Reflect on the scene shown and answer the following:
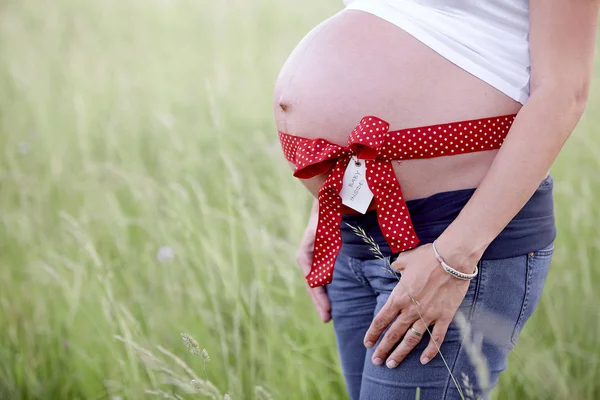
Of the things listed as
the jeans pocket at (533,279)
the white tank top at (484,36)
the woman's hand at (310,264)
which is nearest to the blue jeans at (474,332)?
the jeans pocket at (533,279)

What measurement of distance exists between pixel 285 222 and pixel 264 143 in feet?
2.50

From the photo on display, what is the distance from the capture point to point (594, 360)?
6.82ft

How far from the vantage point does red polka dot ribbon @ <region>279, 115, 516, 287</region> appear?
1.18 m

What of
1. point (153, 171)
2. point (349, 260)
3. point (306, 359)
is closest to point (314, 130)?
point (349, 260)

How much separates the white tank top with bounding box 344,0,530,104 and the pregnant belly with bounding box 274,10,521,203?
19mm

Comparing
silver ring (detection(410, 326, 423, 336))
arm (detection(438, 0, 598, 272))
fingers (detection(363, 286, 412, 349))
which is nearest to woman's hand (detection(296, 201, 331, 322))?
fingers (detection(363, 286, 412, 349))

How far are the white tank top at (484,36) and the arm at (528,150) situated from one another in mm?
51

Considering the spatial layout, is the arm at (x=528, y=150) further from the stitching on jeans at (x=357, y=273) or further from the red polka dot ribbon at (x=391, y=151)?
the stitching on jeans at (x=357, y=273)

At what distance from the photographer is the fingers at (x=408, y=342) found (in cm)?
118

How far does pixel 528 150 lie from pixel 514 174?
0.17 ft

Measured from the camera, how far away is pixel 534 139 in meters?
1.10

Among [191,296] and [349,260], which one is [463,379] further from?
[191,296]

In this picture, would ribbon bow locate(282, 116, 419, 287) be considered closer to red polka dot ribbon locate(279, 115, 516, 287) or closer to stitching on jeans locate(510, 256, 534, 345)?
red polka dot ribbon locate(279, 115, 516, 287)

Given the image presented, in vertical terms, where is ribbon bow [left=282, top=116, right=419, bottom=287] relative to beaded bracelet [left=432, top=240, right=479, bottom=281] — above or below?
above
